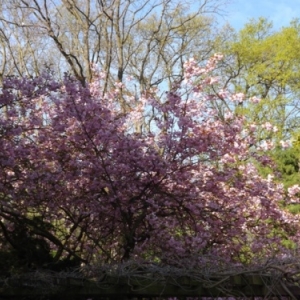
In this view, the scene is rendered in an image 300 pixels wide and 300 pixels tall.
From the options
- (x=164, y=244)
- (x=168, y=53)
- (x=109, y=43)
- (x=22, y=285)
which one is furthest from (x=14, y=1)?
(x=22, y=285)

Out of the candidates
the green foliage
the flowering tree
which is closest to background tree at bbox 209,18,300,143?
the green foliage

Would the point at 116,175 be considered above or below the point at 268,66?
below

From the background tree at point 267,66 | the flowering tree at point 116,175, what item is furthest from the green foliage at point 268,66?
the flowering tree at point 116,175

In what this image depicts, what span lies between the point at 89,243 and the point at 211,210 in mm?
1623

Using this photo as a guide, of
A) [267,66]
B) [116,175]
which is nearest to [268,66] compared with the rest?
[267,66]

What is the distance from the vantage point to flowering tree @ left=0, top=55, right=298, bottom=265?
6750mm

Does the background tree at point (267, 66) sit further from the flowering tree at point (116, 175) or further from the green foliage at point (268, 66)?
the flowering tree at point (116, 175)

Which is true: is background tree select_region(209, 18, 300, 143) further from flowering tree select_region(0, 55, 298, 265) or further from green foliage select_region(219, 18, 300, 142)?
flowering tree select_region(0, 55, 298, 265)

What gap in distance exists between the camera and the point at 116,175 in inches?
276

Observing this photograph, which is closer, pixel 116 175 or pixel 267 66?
pixel 116 175

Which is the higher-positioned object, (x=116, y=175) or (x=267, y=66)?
(x=267, y=66)

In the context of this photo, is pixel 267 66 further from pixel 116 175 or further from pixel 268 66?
pixel 116 175

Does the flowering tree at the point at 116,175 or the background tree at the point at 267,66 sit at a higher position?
the background tree at the point at 267,66

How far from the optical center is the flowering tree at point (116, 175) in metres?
6.75
